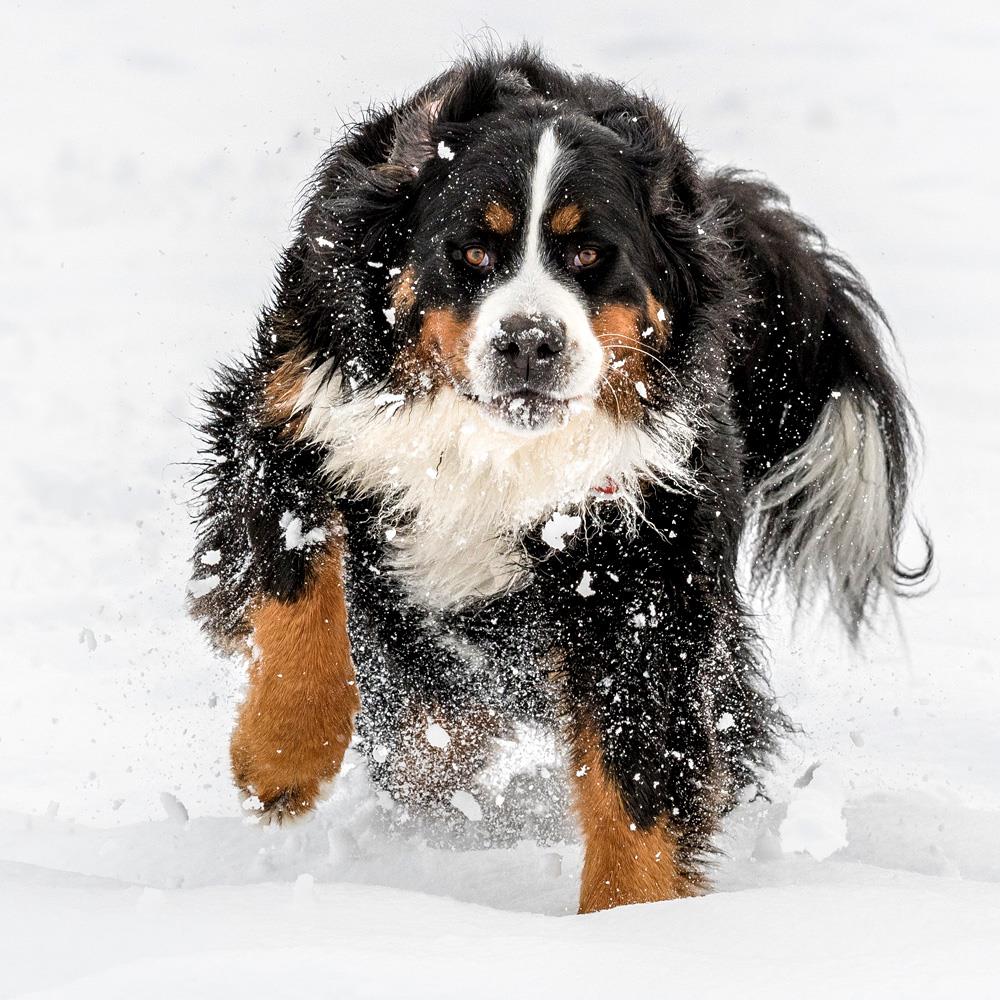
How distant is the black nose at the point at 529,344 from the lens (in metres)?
3.15

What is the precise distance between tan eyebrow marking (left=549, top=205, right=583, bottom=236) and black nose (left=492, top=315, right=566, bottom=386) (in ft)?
0.89

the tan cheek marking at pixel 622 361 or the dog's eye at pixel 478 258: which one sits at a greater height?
the dog's eye at pixel 478 258

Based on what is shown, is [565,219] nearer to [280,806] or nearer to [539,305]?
[539,305]

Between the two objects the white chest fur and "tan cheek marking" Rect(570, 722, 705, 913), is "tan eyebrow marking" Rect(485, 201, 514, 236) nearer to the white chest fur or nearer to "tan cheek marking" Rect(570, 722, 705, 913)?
the white chest fur

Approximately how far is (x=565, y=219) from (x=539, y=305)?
0.88ft

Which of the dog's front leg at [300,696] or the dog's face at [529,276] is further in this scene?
the dog's front leg at [300,696]

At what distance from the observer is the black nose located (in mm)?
3154

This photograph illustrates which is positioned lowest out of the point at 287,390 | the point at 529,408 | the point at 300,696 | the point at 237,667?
the point at 237,667

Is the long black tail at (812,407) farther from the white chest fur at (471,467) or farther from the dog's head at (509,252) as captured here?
the white chest fur at (471,467)

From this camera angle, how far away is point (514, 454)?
12.0ft

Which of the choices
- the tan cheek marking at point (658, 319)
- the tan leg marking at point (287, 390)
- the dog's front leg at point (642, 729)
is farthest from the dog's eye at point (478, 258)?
the dog's front leg at point (642, 729)

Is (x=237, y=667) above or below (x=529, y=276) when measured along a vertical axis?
below

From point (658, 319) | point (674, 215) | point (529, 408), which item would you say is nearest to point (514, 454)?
point (529, 408)

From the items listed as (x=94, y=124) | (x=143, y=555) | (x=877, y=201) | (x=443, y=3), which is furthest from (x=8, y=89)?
(x=877, y=201)
